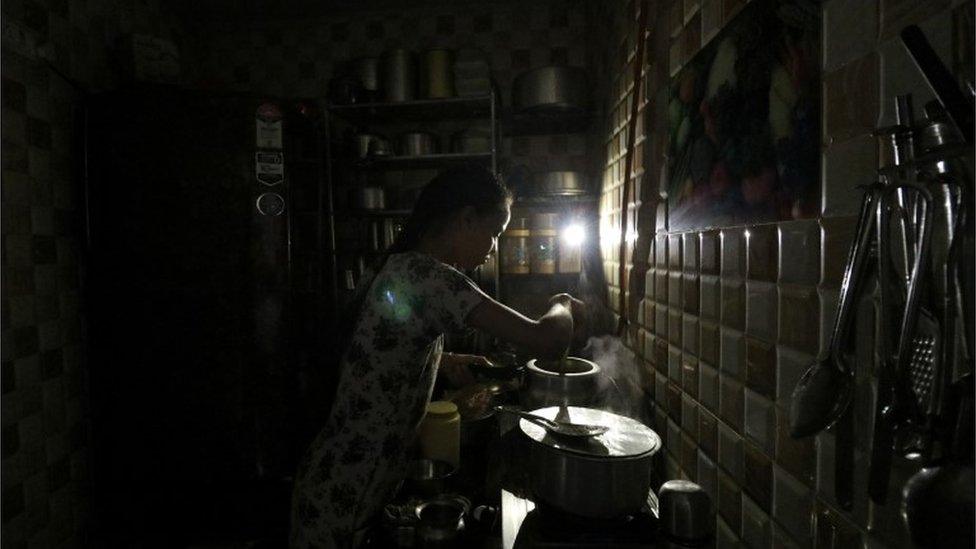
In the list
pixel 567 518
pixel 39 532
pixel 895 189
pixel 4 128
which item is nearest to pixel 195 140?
pixel 4 128

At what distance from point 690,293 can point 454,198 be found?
0.71 metres

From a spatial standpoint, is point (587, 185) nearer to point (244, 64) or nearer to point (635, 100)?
point (635, 100)

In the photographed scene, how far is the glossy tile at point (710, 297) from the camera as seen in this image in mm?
1068

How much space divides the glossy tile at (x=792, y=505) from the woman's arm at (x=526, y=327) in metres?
0.67

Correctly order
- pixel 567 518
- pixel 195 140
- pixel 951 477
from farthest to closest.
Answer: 1. pixel 195 140
2. pixel 567 518
3. pixel 951 477

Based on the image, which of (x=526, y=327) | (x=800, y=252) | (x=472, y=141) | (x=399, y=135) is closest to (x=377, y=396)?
(x=526, y=327)

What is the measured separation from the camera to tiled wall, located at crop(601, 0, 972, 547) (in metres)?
0.61

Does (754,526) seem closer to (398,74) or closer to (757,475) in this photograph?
(757,475)

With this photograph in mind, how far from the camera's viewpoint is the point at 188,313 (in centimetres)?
230

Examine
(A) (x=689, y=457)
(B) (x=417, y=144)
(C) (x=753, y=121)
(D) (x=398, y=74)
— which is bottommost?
(A) (x=689, y=457)

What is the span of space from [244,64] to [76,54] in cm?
128

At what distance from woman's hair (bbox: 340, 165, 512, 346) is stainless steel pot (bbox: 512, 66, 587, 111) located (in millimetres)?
1429

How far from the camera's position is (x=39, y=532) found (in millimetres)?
2113

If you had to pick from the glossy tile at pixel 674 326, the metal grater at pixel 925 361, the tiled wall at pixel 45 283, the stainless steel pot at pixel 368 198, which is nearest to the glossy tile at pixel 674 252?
the glossy tile at pixel 674 326
